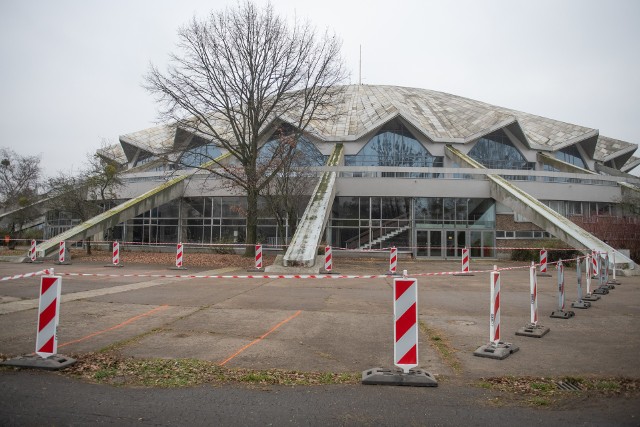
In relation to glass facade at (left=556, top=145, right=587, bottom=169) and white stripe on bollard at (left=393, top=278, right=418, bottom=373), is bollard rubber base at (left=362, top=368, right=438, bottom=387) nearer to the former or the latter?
white stripe on bollard at (left=393, top=278, right=418, bottom=373)

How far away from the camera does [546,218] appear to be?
73.1 ft

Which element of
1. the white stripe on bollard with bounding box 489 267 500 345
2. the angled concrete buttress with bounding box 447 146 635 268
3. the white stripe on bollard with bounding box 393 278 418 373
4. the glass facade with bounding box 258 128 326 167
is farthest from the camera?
the glass facade with bounding box 258 128 326 167

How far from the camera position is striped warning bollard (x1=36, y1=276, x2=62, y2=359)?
5.21 meters

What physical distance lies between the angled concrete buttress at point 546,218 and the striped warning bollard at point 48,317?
20.4m

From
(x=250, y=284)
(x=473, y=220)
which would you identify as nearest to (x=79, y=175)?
(x=250, y=284)

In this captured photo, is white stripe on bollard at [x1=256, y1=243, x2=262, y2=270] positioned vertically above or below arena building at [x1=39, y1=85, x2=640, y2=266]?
below

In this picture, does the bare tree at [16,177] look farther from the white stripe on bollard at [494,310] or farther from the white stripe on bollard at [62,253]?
the white stripe on bollard at [494,310]

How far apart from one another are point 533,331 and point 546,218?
17234mm

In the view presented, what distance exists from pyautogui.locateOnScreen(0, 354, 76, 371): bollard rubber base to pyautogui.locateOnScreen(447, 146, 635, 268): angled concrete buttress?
66.7 feet

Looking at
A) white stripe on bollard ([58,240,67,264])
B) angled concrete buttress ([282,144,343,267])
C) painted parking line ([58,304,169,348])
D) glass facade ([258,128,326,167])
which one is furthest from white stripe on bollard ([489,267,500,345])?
white stripe on bollard ([58,240,67,264])

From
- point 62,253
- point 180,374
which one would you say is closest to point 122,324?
point 180,374

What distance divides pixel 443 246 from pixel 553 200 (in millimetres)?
8939

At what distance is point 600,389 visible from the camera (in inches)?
181

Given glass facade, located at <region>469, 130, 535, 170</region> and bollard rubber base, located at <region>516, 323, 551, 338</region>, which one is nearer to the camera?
bollard rubber base, located at <region>516, 323, 551, 338</region>
